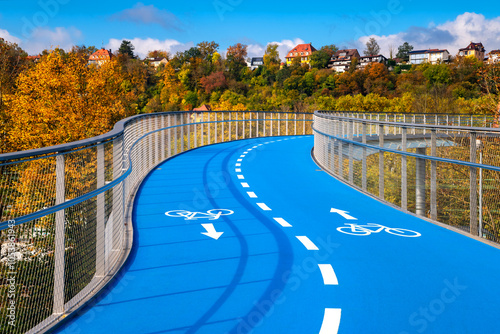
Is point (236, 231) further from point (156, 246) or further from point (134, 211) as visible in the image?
point (134, 211)

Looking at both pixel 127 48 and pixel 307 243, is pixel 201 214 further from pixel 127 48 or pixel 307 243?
pixel 127 48

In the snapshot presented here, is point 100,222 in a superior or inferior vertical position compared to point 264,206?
superior

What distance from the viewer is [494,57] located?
29.0 m

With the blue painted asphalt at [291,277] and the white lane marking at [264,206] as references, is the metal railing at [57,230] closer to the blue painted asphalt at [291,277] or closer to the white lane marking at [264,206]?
the blue painted asphalt at [291,277]

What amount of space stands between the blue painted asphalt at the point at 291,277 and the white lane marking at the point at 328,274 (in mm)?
44

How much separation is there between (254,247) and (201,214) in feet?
8.45

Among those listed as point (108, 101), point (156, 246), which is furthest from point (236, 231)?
point (108, 101)

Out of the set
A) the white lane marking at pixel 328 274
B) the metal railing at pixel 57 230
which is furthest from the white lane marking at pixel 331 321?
the metal railing at pixel 57 230

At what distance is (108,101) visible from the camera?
190 ft

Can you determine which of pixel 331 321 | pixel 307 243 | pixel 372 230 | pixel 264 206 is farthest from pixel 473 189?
pixel 331 321

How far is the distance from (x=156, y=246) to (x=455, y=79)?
429 ft

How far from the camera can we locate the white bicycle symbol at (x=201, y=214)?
9.85 meters

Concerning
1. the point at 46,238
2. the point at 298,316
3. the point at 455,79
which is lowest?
the point at 298,316

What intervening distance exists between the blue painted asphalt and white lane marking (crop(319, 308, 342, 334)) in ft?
0.08
